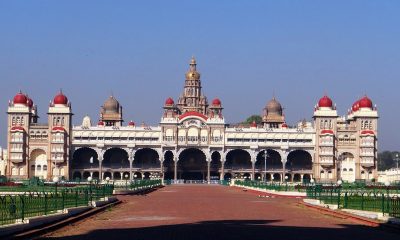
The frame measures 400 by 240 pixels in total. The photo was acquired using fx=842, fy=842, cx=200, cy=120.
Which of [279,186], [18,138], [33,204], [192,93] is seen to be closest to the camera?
[33,204]

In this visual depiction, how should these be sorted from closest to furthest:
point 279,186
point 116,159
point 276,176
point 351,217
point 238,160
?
point 351,217
point 279,186
point 276,176
point 116,159
point 238,160

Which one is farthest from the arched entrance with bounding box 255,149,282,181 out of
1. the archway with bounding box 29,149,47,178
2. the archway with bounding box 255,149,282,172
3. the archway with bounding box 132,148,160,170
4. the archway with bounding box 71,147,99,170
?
the archway with bounding box 29,149,47,178

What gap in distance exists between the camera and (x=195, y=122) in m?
133

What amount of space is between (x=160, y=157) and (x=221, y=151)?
31.6 ft

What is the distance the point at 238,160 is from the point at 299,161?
992cm

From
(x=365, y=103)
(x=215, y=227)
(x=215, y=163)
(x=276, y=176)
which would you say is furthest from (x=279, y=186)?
(x=365, y=103)

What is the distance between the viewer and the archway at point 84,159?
436 feet

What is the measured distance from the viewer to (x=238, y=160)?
452ft

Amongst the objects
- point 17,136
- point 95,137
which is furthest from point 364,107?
point 17,136

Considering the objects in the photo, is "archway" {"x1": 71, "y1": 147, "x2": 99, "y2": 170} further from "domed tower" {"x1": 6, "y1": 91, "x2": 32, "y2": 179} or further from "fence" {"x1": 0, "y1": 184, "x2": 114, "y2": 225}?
"fence" {"x1": 0, "y1": 184, "x2": 114, "y2": 225}

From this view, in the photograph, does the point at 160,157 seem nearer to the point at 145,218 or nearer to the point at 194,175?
the point at 194,175

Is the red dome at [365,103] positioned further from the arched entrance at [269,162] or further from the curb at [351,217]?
the curb at [351,217]

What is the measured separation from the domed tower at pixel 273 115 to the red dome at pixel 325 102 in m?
13.6

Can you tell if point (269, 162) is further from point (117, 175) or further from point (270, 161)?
point (117, 175)
